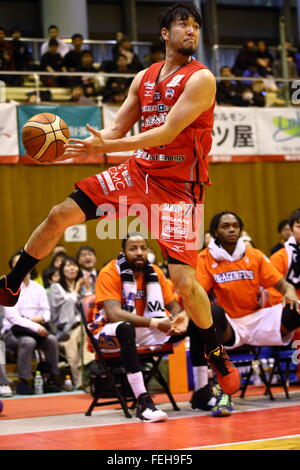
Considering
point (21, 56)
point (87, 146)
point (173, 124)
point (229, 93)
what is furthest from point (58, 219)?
point (229, 93)

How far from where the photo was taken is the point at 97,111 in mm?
12641

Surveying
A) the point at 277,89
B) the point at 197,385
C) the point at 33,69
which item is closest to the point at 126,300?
the point at 197,385

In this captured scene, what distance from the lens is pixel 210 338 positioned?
16.2ft

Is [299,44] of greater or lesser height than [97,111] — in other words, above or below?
above

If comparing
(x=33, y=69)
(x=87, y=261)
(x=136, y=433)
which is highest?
(x=33, y=69)

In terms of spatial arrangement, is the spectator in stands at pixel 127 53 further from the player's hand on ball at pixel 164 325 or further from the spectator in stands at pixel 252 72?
the player's hand on ball at pixel 164 325

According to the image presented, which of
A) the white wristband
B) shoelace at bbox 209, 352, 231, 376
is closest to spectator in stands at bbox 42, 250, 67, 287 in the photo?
the white wristband

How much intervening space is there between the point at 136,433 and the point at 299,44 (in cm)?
1376

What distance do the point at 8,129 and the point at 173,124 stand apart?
26.2 ft

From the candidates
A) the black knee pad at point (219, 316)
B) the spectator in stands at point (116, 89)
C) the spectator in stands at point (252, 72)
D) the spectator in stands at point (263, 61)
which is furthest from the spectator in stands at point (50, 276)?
the spectator in stands at point (263, 61)

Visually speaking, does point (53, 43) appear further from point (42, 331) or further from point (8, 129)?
point (42, 331)

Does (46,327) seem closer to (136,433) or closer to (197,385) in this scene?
(197,385)

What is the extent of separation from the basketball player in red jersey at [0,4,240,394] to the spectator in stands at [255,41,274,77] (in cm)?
1082

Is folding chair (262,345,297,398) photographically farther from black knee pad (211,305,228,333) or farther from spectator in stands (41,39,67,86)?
spectator in stands (41,39,67,86)
